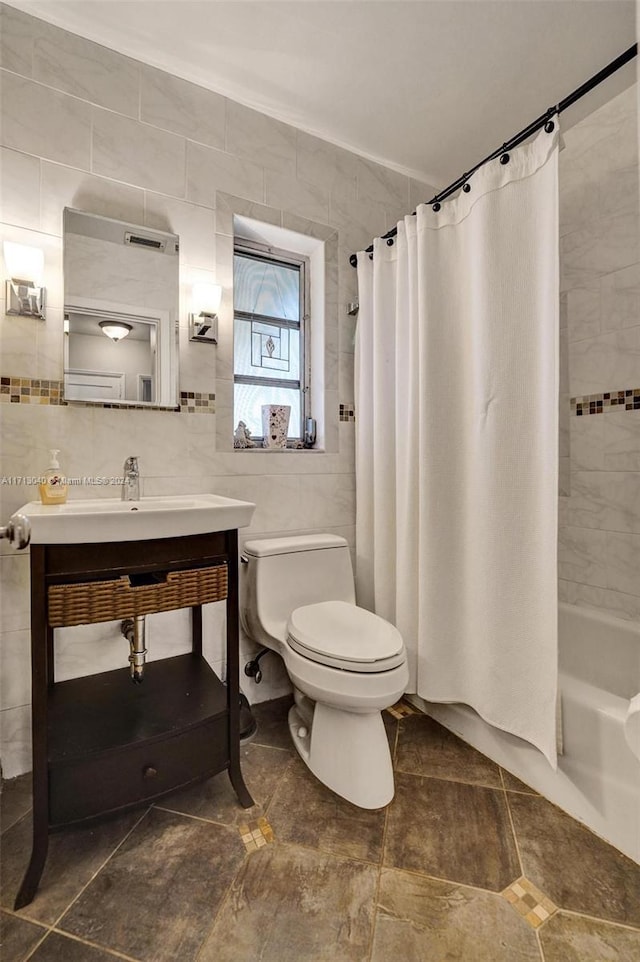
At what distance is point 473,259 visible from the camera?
1484 millimetres

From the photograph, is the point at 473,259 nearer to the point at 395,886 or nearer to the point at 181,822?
the point at 395,886

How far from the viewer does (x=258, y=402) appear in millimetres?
2096

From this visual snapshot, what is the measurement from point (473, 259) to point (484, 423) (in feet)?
1.78

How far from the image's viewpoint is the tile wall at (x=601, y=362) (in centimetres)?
173

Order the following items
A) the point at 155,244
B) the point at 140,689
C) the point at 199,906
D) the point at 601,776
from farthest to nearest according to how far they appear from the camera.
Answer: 1. the point at 155,244
2. the point at 140,689
3. the point at 601,776
4. the point at 199,906

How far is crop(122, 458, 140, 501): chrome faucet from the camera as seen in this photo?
150 centimetres

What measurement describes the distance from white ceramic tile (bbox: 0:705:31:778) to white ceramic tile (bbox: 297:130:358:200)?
2333 mm

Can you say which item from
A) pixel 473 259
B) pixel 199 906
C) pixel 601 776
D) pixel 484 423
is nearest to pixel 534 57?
pixel 473 259

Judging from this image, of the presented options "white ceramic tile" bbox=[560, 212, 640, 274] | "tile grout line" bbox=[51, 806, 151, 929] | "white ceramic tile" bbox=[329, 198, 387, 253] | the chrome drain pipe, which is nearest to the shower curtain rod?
"white ceramic tile" bbox=[329, 198, 387, 253]

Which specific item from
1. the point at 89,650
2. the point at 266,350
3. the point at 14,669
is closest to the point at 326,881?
the point at 89,650

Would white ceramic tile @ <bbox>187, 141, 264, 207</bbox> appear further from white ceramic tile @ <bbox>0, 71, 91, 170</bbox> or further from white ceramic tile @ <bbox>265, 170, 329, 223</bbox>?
white ceramic tile @ <bbox>0, 71, 91, 170</bbox>

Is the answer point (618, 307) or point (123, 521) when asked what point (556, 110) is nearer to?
point (618, 307)

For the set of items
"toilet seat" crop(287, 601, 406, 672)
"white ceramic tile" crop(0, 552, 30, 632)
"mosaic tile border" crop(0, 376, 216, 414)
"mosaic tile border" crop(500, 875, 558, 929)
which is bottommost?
"mosaic tile border" crop(500, 875, 558, 929)

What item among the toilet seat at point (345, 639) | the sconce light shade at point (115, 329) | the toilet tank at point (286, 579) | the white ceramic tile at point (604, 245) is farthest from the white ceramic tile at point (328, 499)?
the white ceramic tile at point (604, 245)
